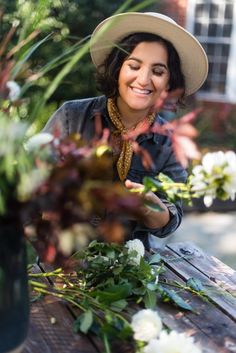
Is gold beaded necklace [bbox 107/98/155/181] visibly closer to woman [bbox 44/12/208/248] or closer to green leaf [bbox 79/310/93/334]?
woman [bbox 44/12/208/248]

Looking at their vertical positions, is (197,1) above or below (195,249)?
above

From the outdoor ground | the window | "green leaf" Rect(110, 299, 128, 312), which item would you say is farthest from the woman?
the window

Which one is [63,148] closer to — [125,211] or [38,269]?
[125,211]

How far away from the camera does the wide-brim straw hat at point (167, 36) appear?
166 cm

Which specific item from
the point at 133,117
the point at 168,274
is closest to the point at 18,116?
the point at 168,274

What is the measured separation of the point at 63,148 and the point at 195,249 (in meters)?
1.06

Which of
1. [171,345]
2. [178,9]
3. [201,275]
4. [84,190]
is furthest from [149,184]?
[178,9]

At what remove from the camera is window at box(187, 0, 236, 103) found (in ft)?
24.9

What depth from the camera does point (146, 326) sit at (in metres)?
1.02

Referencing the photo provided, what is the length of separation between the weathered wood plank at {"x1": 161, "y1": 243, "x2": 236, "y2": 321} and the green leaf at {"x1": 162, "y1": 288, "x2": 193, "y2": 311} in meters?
0.10

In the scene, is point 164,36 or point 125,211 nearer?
A: point 125,211

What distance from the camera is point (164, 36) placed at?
66.8 inches

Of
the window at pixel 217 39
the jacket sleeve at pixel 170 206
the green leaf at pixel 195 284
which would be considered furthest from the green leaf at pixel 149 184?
the window at pixel 217 39

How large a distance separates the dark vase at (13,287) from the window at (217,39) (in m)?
6.86
